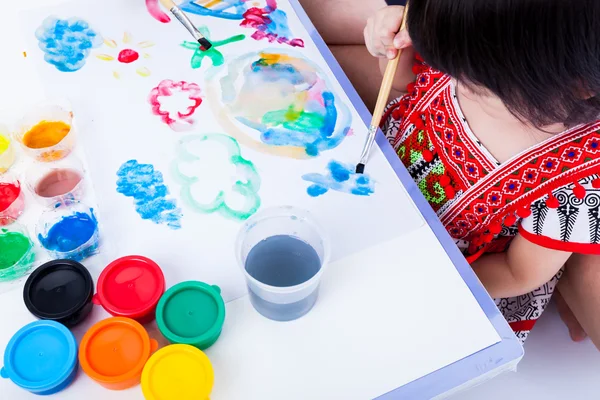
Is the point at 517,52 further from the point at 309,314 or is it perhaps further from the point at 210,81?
the point at 210,81

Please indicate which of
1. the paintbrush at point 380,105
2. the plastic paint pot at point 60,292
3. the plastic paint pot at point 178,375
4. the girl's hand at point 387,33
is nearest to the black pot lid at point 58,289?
the plastic paint pot at point 60,292

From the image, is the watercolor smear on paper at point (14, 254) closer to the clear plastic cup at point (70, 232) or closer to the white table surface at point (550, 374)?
the clear plastic cup at point (70, 232)

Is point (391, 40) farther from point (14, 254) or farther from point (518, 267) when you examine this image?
point (14, 254)

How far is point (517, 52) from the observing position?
487 millimetres

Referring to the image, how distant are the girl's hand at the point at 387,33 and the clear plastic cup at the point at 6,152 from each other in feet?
1.65

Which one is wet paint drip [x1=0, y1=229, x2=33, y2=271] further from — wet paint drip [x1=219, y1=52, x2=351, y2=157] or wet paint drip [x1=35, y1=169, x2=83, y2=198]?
wet paint drip [x1=219, y1=52, x2=351, y2=157]

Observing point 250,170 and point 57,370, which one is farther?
point 250,170

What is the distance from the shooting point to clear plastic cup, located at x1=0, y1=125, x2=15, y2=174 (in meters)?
0.69

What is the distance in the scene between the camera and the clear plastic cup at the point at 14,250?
605mm

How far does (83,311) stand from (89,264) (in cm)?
7

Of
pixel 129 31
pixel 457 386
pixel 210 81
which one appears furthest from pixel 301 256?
pixel 129 31

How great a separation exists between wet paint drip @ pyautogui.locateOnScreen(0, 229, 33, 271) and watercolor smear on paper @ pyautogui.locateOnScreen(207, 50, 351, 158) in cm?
29

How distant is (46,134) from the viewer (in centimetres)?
73

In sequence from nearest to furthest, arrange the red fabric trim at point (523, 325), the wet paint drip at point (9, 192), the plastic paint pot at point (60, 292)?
the plastic paint pot at point (60, 292) → the wet paint drip at point (9, 192) → the red fabric trim at point (523, 325)
